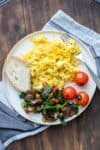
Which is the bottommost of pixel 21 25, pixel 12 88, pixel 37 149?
pixel 37 149

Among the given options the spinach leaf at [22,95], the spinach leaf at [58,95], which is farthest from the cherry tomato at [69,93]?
the spinach leaf at [22,95]

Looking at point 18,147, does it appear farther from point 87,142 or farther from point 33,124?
point 87,142

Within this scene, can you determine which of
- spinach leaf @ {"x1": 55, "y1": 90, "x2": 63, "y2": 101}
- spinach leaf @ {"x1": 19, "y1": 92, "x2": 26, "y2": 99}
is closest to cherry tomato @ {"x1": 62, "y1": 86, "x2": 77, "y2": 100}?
spinach leaf @ {"x1": 55, "y1": 90, "x2": 63, "y2": 101}

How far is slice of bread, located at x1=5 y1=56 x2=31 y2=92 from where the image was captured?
4.26 feet

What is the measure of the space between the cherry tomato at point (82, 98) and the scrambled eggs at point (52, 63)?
51mm

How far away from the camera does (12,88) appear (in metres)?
1.32

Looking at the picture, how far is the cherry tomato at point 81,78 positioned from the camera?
1.29m

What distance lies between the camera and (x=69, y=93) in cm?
129

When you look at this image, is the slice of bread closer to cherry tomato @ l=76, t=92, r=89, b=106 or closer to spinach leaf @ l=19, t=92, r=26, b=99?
spinach leaf @ l=19, t=92, r=26, b=99

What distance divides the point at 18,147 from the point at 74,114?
0.60 ft

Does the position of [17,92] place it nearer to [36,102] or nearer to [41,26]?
[36,102]

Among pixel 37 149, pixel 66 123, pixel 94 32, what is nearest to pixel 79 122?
pixel 66 123

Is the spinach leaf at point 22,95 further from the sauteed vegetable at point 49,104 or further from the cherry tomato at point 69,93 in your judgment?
the cherry tomato at point 69,93

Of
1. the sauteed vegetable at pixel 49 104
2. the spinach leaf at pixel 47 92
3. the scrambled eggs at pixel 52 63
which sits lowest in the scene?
the sauteed vegetable at pixel 49 104
